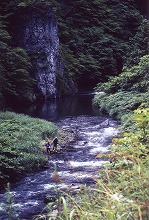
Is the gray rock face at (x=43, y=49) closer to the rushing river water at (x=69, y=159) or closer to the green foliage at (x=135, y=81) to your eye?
the rushing river water at (x=69, y=159)

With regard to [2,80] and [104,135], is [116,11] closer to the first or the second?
[2,80]

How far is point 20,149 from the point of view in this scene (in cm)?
1388

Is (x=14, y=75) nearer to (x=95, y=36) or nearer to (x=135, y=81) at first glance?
(x=135, y=81)

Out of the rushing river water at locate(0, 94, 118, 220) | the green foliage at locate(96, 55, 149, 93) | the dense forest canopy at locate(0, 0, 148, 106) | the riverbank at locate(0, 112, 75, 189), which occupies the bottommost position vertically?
the rushing river water at locate(0, 94, 118, 220)

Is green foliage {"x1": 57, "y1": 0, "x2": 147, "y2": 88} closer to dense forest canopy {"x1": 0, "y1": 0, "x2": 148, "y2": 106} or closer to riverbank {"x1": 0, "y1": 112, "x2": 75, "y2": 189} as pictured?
dense forest canopy {"x1": 0, "y1": 0, "x2": 148, "y2": 106}

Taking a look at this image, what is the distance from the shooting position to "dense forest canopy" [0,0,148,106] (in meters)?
31.8

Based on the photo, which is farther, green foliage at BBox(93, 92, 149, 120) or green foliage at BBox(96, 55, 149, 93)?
green foliage at BBox(96, 55, 149, 93)

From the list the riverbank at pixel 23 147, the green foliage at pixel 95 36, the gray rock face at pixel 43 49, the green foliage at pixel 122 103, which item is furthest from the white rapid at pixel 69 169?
the green foliage at pixel 95 36

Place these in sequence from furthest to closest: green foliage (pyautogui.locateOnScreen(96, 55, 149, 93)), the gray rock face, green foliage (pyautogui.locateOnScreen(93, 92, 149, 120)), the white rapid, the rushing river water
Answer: the gray rock face → green foliage (pyautogui.locateOnScreen(96, 55, 149, 93)) → green foliage (pyautogui.locateOnScreen(93, 92, 149, 120)) → the rushing river water → the white rapid

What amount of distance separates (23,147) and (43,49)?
84.3 feet

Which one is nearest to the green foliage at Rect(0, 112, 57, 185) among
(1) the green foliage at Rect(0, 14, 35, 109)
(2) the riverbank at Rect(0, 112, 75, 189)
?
(2) the riverbank at Rect(0, 112, 75, 189)

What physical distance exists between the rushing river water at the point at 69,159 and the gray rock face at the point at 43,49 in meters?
6.12

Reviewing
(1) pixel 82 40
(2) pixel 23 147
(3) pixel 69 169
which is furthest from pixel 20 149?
(1) pixel 82 40

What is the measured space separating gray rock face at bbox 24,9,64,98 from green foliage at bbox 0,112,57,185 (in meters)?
19.2
